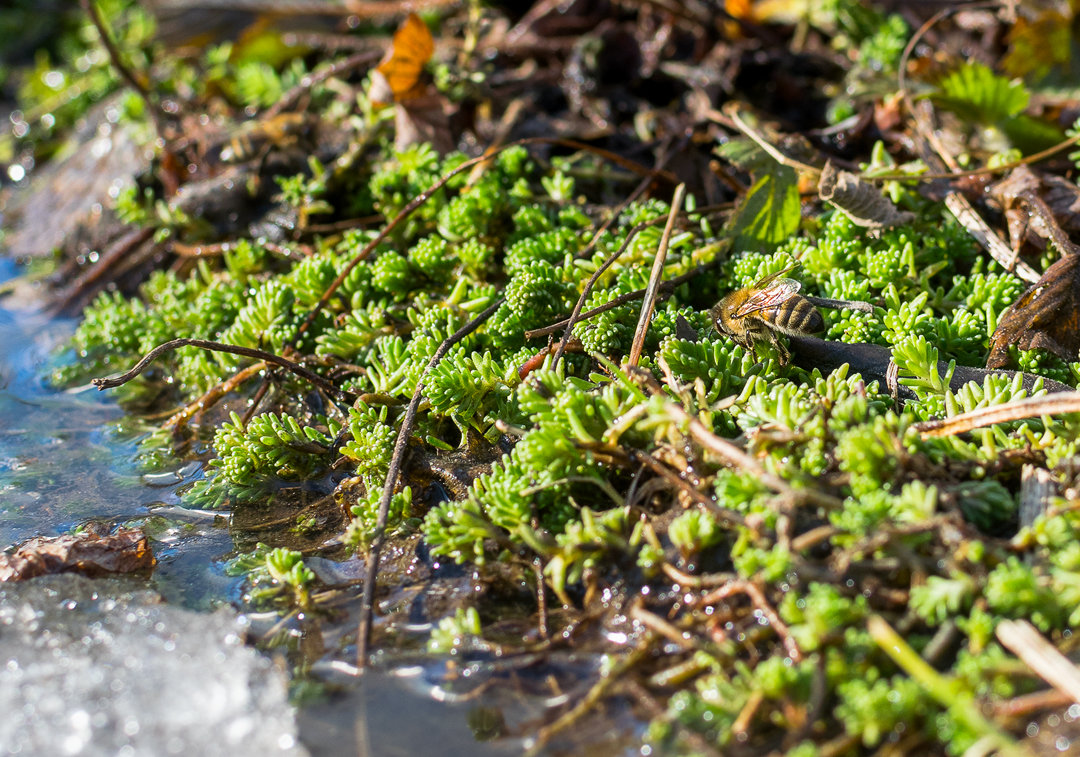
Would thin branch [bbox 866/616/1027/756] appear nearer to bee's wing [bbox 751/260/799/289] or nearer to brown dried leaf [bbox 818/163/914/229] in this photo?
bee's wing [bbox 751/260/799/289]

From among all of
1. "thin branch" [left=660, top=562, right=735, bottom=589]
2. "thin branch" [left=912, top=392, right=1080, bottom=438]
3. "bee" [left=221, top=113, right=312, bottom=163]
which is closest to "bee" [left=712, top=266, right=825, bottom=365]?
"thin branch" [left=912, top=392, right=1080, bottom=438]

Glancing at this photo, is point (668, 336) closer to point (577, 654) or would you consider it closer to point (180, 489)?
point (577, 654)

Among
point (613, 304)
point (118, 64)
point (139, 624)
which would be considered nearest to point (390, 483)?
point (139, 624)

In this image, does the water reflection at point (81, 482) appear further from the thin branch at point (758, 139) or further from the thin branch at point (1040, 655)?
the thin branch at point (758, 139)

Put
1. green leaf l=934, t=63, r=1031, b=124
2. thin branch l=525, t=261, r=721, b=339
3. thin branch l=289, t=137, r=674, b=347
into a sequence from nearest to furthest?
thin branch l=525, t=261, r=721, b=339
thin branch l=289, t=137, r=674, b=347
green leaf l=934, t=63, r=1031, b=124

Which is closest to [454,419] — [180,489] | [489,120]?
[180,489]

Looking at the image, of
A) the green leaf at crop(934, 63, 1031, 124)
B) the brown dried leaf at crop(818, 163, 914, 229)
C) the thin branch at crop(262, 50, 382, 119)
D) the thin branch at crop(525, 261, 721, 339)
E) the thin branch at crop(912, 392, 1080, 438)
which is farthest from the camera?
the thin branch at crop(262, 50, 382, 119)
